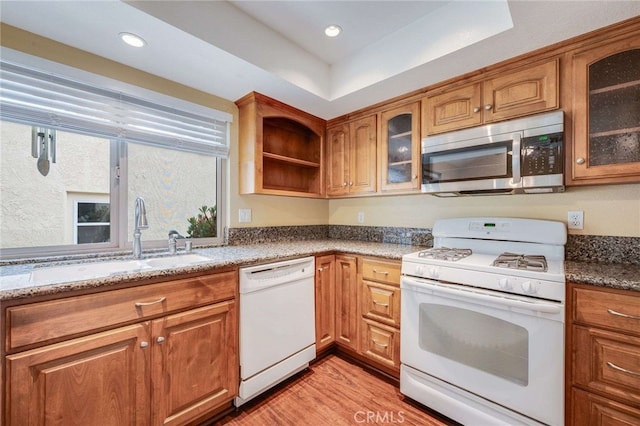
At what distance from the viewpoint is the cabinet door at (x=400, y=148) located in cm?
205

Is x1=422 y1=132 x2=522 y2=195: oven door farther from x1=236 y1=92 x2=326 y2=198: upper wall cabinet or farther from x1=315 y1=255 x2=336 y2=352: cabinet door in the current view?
x1=236 y1=92 x2=326 y2=198: upper wall cabinet

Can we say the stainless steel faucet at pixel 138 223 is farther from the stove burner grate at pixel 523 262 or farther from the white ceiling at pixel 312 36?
the stove burner grate at pixel 523 262

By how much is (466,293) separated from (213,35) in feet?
6.53

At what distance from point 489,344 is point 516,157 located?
42.1 inches

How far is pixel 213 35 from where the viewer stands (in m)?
1.48

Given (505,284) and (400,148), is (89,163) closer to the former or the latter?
(400,148)

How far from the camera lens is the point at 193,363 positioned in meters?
1.41

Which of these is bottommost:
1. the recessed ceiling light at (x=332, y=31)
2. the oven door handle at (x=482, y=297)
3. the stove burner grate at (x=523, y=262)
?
the oven door handle at (x=482, y=297)

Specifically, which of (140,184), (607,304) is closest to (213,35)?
(140,184)

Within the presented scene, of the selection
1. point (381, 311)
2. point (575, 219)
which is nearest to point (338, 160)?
point (381, 311)

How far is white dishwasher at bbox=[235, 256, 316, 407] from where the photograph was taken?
1.61m

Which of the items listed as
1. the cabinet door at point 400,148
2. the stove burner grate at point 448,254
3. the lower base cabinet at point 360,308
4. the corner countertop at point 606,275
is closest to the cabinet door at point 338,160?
the cabinet door at point 400,148

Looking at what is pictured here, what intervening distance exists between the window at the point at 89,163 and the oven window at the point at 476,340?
1788 millimetres

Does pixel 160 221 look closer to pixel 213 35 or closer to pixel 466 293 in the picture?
pixel 213 35
